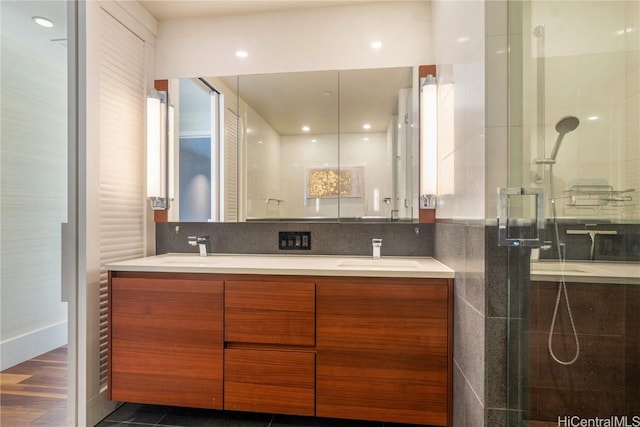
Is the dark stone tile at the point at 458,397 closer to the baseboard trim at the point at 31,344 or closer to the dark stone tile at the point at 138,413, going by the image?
the dark stone tile at the point at 138,413

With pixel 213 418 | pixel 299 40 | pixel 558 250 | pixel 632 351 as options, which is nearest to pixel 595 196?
pixel 558 250

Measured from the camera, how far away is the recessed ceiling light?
188 centimetres

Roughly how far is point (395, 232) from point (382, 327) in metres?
0.70

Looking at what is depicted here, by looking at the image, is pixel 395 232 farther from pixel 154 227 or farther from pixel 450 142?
pixel 154 227

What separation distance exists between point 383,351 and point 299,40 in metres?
1.89

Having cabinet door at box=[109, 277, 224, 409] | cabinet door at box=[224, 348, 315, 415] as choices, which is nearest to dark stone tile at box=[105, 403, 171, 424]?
cabinet door at box=[109, 277, 224, 409]

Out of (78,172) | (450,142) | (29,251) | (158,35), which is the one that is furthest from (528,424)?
(29,251)

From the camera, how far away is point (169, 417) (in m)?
1.67

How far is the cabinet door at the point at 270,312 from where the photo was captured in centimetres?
150

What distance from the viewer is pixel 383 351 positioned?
4.76ft

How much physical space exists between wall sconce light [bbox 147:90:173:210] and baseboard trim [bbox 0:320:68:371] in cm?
144

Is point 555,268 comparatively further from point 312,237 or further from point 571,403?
point 312,237

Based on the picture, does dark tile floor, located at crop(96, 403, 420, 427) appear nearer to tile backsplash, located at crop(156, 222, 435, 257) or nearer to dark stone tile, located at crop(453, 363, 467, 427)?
dark stone tile, located at crop(453, 363, 467, 427)

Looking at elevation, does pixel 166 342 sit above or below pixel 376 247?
below
